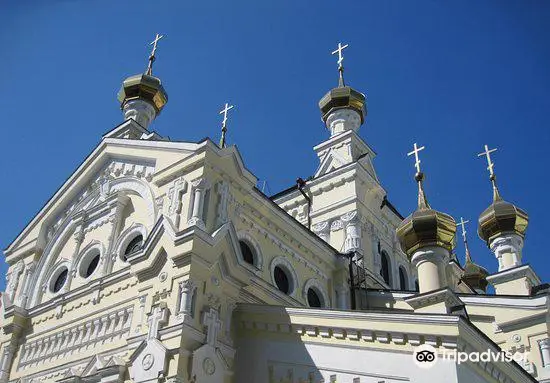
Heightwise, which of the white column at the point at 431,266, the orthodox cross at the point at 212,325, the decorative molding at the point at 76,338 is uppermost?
the white column at the point at 431,266

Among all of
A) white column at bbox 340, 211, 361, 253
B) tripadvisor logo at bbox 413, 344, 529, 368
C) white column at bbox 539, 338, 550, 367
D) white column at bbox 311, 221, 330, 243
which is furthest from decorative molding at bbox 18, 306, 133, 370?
white column at bbox 539, 338, 550, 367

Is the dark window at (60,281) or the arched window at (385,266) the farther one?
the arched window at (385,266)

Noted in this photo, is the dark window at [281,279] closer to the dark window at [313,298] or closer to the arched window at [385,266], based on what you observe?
the dark window at [313,298]

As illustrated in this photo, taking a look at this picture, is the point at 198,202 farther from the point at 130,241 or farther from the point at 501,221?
the point at 501,221

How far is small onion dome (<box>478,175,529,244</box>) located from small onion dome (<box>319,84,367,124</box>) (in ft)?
20.1

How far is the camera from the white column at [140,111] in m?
18.7

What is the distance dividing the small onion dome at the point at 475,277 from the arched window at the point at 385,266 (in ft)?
17.3

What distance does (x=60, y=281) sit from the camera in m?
15.2

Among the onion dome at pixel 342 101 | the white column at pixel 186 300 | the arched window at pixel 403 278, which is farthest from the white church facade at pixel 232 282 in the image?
the onion dome at pixel 342 101

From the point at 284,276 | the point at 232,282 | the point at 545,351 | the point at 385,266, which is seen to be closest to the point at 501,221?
the point at 385,266

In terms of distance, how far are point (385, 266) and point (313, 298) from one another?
4904 millimetres

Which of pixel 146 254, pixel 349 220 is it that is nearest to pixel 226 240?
pixel 146 254

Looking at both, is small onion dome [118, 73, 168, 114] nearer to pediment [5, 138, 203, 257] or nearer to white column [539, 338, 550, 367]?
pediment [5, 138, 203, 257]

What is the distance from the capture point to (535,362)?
1413 centimetres
